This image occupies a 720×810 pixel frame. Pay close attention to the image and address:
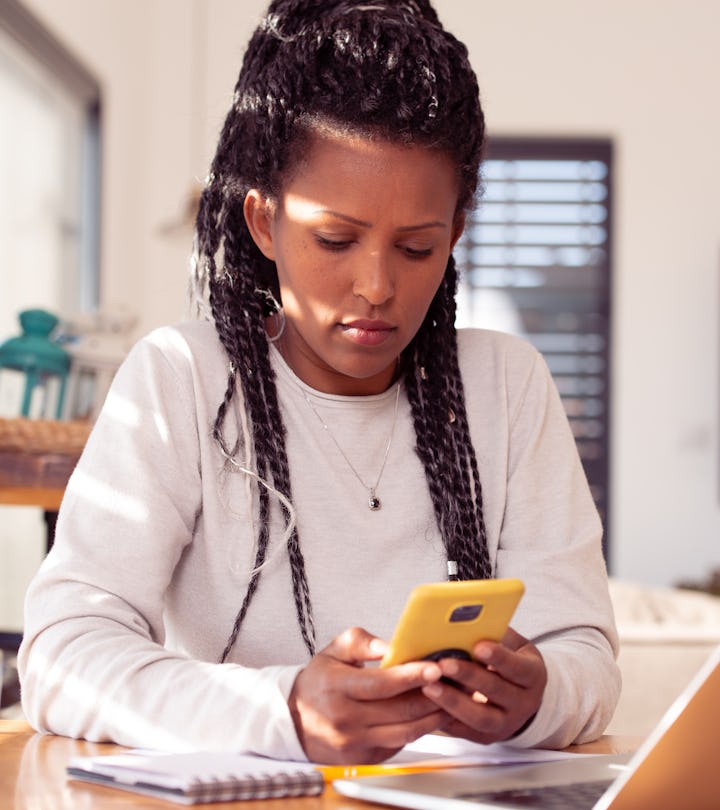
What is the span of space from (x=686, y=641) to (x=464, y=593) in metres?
2.59

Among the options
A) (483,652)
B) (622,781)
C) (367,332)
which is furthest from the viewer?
(367,332)

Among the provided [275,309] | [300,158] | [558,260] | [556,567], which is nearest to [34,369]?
[275,309]

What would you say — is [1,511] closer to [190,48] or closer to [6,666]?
[6,666]

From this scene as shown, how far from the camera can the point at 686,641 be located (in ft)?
10.6

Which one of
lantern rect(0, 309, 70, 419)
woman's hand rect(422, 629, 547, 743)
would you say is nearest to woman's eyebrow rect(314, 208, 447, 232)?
woman's hand rect(422, 629, 547, 743)

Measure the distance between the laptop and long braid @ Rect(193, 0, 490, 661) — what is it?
41cm

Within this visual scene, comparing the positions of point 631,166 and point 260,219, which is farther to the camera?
point 631,166

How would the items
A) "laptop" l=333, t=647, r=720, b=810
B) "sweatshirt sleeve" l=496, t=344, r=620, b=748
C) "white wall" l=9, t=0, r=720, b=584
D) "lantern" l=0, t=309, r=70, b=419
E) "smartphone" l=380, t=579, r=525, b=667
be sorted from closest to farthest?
"laptop" l=333, t=647, r=720, b=810
"smartphone" l=380, t=579, r=525, b=667
"sweatshirt sleeve" l=496, t=344, r=620, b=748
"lantern" l=0, t=309, r=70, b=419
"white wall" l=9, t=0, r=720, b=584

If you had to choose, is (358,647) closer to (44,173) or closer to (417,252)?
(417,252)

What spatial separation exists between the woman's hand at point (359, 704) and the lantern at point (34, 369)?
1117 millimetres

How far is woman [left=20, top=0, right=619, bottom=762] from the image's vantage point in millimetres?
1098

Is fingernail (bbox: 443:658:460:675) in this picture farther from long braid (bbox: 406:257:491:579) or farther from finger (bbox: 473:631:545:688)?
long braid (bbox: 406:257:491:579)

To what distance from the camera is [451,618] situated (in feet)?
2.70

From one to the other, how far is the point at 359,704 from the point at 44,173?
3.82 m
